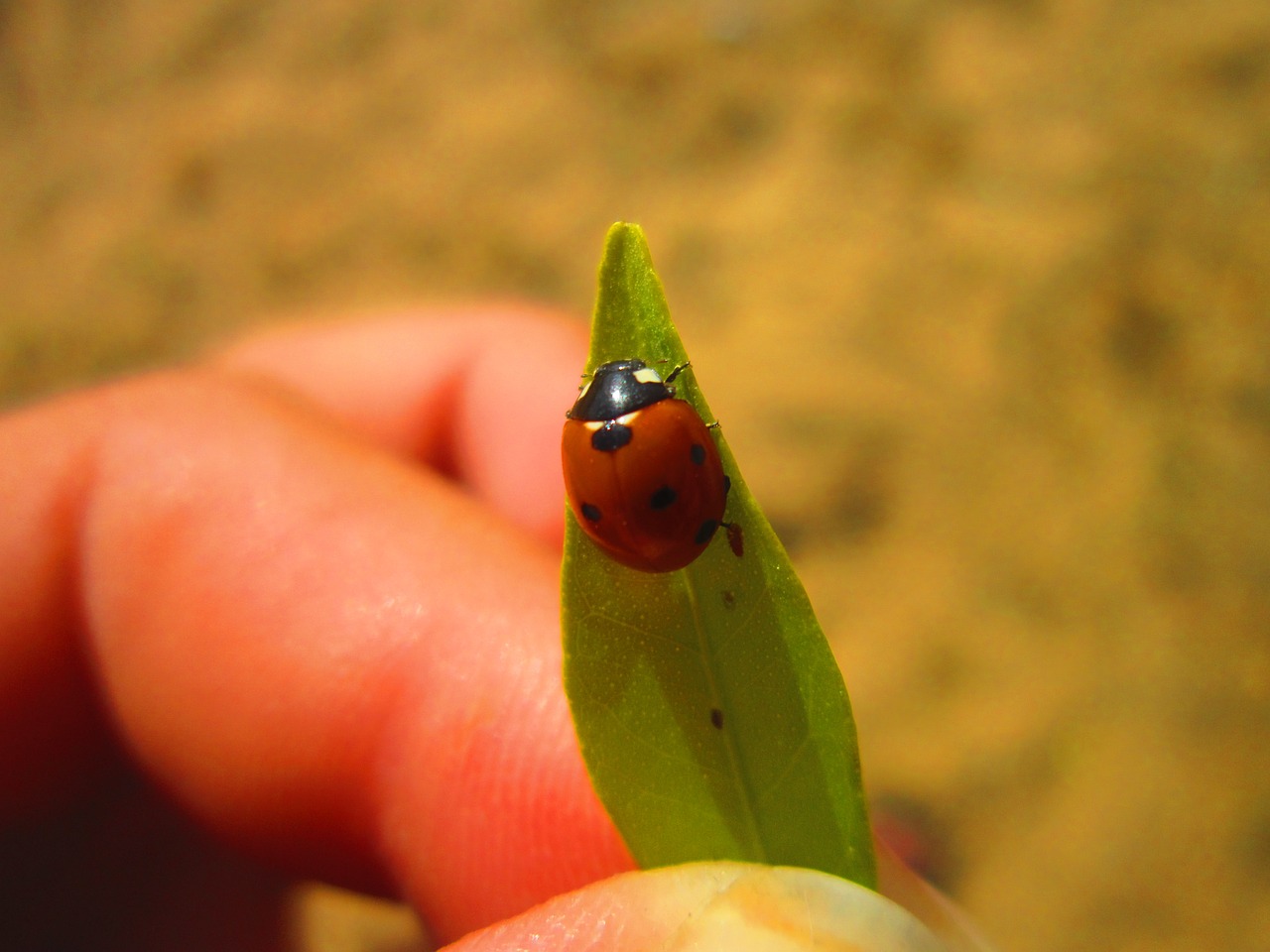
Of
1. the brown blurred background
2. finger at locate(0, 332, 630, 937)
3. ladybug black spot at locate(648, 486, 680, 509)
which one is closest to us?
ladybug black spot at locate(648, 486, 680, 509)

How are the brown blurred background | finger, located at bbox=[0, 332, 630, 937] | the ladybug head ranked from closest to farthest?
Result: the ladybug head → finger, located at bbox=[0, 332, 630, 937] → the brown blurred background

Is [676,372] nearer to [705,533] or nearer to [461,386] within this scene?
[705,533]

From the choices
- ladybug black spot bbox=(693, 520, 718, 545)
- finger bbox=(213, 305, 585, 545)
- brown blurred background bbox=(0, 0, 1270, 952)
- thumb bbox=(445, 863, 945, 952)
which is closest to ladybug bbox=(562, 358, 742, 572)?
ladybug black spot bbox=(693, 520, 718, 545)

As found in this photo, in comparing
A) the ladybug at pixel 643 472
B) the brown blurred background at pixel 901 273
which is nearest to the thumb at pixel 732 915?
the ladybug at pixel 643 472

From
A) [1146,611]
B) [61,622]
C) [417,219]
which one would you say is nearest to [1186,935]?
[1146,611]

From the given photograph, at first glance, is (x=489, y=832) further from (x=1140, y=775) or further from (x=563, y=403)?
(x=1140, y=775)

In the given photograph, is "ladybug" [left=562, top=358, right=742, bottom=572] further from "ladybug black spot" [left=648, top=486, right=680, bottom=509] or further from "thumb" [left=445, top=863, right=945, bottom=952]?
"thumb" [left=445, top=863, right=945, bottom=952]

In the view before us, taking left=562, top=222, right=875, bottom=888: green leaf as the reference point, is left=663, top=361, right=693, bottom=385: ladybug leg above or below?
above
